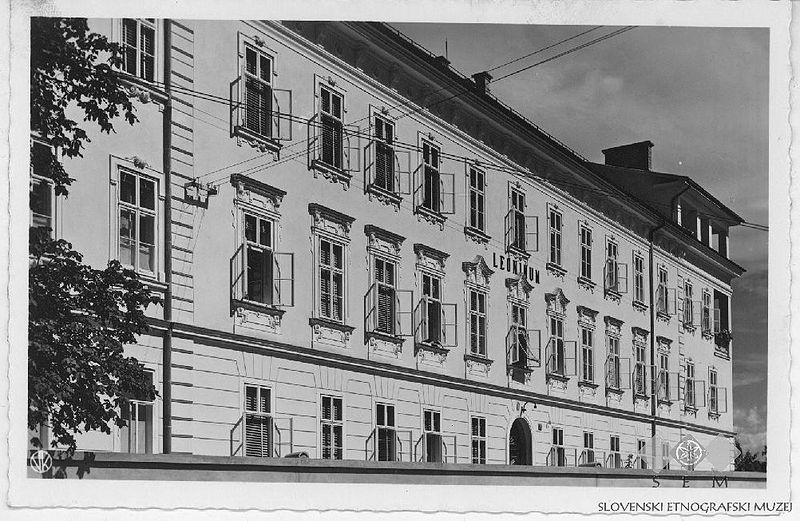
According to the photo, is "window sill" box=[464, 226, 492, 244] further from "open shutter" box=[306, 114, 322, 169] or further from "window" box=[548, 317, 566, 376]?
"open shutter" box=[306, 114, 322, 169]

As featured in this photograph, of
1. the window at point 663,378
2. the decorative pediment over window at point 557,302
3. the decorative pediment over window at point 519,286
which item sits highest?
the decorative pediment over window at point 519,286

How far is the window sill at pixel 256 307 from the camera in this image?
12.1 meters

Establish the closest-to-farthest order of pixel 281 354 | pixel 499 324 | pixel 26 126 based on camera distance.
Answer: pixel 26 126
pixel 281 354
pixel 499 324

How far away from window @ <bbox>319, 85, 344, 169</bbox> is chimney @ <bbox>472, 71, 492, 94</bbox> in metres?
1.52

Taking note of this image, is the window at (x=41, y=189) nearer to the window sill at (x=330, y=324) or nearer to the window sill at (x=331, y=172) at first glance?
the window sill at (x=331, y=172)

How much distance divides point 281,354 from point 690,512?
4306 mm

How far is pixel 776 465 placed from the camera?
10.8 m

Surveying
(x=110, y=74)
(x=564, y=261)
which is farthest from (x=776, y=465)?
(x=110, y=74)

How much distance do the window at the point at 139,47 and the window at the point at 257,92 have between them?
3.34 feet

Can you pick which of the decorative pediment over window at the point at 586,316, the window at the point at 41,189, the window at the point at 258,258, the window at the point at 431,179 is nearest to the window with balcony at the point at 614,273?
the decorative pediment over window at the point at 586,316

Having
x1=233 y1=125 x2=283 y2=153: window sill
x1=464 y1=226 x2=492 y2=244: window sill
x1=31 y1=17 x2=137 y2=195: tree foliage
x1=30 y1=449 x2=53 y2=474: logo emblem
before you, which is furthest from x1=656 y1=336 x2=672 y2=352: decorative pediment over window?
x1=30 y1=449 x2=53 y2=474: logo emblem

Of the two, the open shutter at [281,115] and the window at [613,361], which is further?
the window at [613,361]

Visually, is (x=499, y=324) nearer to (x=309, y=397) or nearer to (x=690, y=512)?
(x=309, y=397)

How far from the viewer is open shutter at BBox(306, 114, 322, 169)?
504 inches
